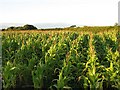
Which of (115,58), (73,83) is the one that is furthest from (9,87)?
(115,58)

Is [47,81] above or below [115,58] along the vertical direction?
below

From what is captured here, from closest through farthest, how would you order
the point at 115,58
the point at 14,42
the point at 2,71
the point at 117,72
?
the point at 117,72 < the point at 2,71 < the point at 115,58 < the point at 14,42

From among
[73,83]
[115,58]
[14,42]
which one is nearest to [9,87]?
[73,83]

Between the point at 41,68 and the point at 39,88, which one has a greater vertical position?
the point at 41,68

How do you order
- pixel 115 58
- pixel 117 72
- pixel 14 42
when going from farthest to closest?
pixel 14 42, pixel 115 58, pixel 117 72

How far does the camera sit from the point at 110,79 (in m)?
6.95

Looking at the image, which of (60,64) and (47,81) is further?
(60,64)

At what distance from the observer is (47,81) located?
7.32 meters

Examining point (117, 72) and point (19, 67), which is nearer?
point (117, 72)

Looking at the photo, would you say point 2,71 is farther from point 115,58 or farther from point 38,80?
point 115,58

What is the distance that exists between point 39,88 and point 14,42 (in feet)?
20.1

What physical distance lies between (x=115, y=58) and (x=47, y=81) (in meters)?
1.93

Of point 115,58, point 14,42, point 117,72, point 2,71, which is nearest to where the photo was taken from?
point 117,72

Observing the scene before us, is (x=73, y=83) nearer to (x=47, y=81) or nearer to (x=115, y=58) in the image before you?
(x=47, y=81)
